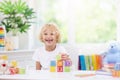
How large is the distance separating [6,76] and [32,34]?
2.00m

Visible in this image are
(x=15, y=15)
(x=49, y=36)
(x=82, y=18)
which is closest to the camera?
(x=49, y=36)

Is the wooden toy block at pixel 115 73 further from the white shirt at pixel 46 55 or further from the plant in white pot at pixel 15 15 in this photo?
the plant in white pot at pixel 15 15

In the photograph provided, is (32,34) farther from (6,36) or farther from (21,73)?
(21,73)

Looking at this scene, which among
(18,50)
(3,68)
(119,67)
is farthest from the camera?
(18,50)

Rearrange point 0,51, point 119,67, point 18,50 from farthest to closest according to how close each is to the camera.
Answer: point 18,50
point 0,51
point 119,67

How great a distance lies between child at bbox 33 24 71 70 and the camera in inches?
117

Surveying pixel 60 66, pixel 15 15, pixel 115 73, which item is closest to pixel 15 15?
pixel 15 15

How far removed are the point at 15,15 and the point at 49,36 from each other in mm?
878

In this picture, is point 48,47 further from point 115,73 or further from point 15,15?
point 115,73

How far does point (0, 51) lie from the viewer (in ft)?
11.1

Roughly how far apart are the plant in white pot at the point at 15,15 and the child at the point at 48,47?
676 mm

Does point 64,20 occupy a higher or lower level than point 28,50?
higher

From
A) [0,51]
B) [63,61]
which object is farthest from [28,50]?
[63,61]

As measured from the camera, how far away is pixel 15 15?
365 centimetres
